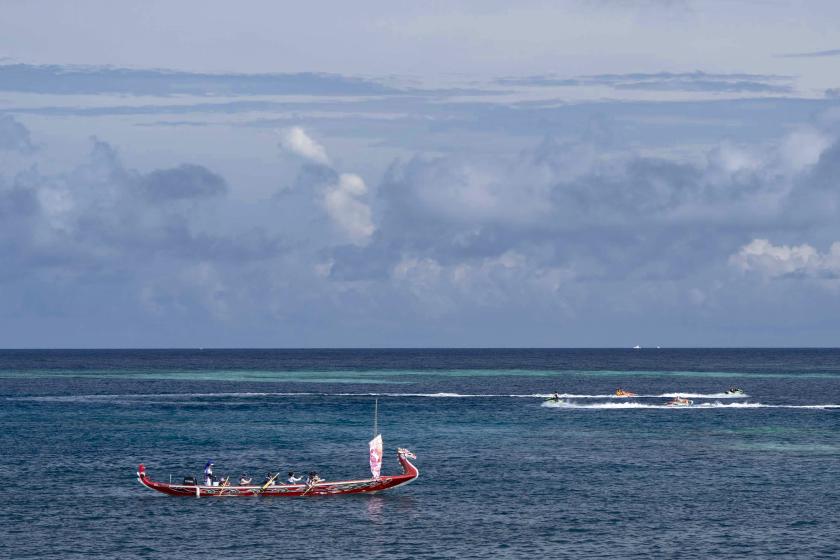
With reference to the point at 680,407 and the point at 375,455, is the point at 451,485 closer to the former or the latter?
the point at 375,455

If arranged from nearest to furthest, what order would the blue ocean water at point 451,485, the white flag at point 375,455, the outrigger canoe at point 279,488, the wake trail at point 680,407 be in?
the blue ocean water at point 451,485 → the outrigger canoe at point 279,488 → the white flag at point 375,455 → the wake trail at point 680,407

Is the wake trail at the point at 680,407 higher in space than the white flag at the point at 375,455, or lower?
higher

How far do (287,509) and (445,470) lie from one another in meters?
21.2

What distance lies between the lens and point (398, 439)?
130m

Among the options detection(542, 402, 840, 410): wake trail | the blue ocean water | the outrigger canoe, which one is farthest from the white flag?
detection(542, 402, 840, 410): wake trail

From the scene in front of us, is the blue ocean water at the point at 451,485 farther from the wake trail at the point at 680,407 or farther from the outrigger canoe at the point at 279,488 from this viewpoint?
the wake trail at the point at 680,407

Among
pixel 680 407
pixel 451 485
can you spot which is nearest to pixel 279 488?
pixel 451 485

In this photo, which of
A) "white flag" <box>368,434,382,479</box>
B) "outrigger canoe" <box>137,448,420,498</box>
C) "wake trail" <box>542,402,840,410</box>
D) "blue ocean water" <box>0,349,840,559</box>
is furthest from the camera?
"wake trail" <box>542,402,840,410</box>

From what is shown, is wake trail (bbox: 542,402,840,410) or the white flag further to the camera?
wake trail (bbox: 542,402,840,410)

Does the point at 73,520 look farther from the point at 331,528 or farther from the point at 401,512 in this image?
the point at 401,512

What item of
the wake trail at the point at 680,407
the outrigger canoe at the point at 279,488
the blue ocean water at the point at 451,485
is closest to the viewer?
the blue ocean water at the point at 451,485

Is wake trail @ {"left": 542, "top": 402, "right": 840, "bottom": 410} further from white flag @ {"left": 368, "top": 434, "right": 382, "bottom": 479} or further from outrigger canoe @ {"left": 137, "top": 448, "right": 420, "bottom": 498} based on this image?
outrigger canoe @ {"left": 137, "top": 448, "right": 420, "bottom": 498}

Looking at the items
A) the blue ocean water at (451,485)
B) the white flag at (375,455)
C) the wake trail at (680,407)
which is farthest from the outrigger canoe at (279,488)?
the wake trail at (680,407)

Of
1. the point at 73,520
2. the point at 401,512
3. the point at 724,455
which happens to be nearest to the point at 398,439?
the point at 724,455
